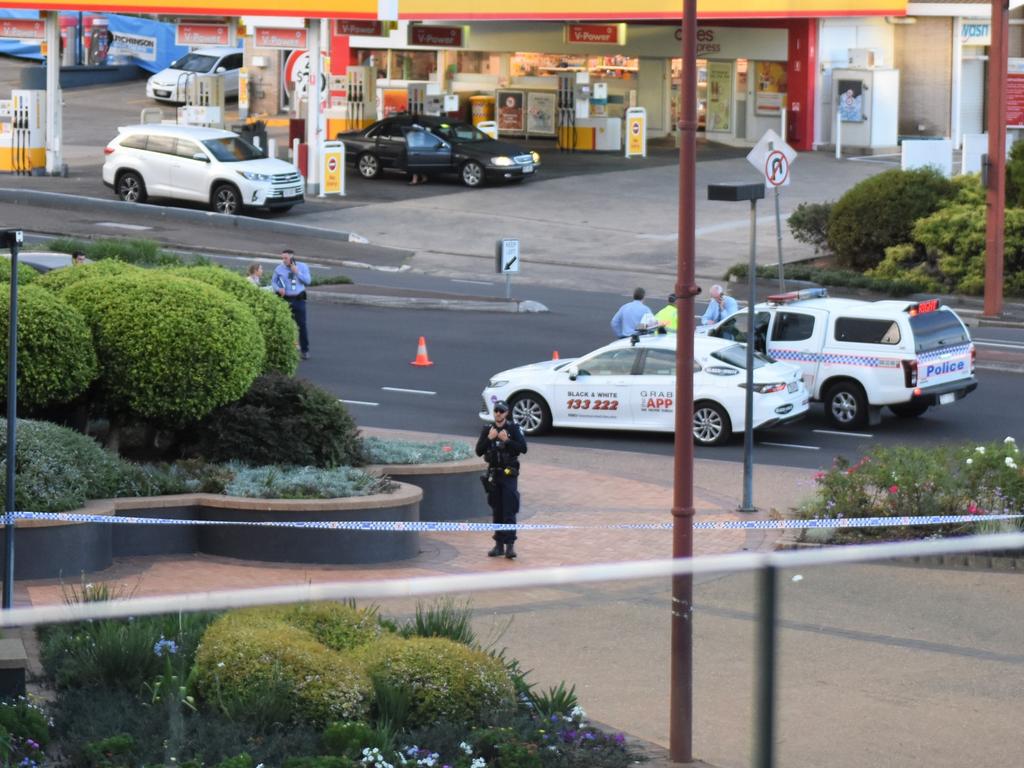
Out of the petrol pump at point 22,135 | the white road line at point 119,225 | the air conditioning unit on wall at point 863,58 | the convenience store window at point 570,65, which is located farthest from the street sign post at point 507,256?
the convenience store window at point 570,65

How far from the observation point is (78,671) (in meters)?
9.87

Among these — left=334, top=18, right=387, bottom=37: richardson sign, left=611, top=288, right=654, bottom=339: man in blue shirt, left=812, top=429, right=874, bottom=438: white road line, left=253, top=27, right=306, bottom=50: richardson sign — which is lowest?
left=812, top=429, right=874, bottom=438: white road line

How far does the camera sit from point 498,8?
144ft

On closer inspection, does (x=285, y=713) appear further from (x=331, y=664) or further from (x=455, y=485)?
(x=455, y=485)

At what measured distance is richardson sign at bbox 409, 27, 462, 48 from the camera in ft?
160

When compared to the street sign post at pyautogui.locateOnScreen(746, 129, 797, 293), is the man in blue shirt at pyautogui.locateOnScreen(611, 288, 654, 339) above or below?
below

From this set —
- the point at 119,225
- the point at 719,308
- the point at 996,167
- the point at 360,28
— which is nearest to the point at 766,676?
the point at 719,308

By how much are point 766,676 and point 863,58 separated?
151 feet

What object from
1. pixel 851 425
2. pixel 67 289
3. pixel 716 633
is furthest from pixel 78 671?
pixel 851 425

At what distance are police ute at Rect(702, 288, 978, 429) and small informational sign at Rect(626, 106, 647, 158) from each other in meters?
25.8

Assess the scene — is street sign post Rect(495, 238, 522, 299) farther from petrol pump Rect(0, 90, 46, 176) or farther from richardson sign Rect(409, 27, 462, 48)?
richardson sign Rect(409, 27, 462, 48)

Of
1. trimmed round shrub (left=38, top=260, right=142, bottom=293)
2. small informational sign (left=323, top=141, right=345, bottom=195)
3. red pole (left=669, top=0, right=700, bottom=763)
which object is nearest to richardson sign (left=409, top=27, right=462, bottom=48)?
small informational sign (left=323, top=141, right=345, bottom=195)

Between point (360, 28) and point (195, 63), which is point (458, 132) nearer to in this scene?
point (360, 28)

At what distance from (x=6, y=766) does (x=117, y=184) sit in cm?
3249
